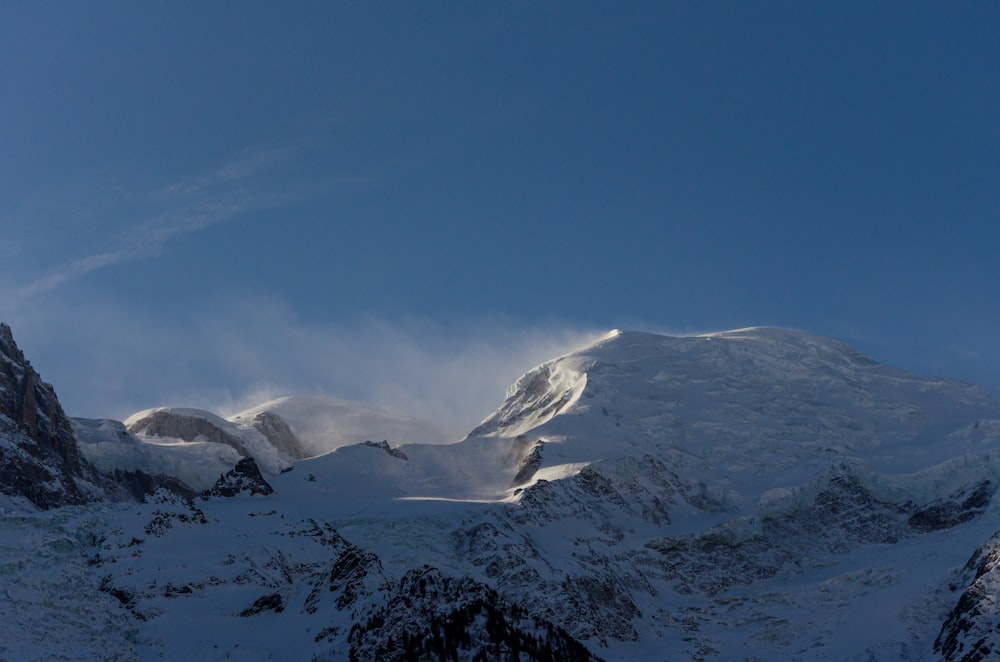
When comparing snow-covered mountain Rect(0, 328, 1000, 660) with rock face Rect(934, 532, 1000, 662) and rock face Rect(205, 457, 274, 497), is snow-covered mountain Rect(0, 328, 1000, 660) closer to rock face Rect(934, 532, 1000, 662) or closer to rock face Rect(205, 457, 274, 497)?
rock face Rect(934, 532, 1000, 662)

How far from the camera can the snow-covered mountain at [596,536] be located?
79062mm

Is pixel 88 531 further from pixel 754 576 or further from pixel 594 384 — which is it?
pixel 594 384

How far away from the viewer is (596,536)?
133m

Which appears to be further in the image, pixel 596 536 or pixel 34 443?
pixel 34 443

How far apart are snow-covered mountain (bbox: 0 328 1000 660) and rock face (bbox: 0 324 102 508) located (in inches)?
773

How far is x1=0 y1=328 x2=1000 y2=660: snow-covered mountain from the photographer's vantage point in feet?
259

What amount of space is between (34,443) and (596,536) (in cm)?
6908

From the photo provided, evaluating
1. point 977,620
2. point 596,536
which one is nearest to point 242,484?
point 596,536

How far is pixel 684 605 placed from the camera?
12131 cm

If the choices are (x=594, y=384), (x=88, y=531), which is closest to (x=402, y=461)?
(x=594, y=384)

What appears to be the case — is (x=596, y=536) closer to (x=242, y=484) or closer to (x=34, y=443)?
(x=242, y=484)

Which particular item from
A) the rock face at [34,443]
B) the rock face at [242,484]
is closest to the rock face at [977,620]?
the rock face at [242,484]

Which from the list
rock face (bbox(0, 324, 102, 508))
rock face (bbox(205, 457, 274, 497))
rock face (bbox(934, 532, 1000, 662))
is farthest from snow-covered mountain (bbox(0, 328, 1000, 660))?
rock face (bbox(0, 324, 102, 508))

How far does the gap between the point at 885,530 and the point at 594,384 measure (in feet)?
188
